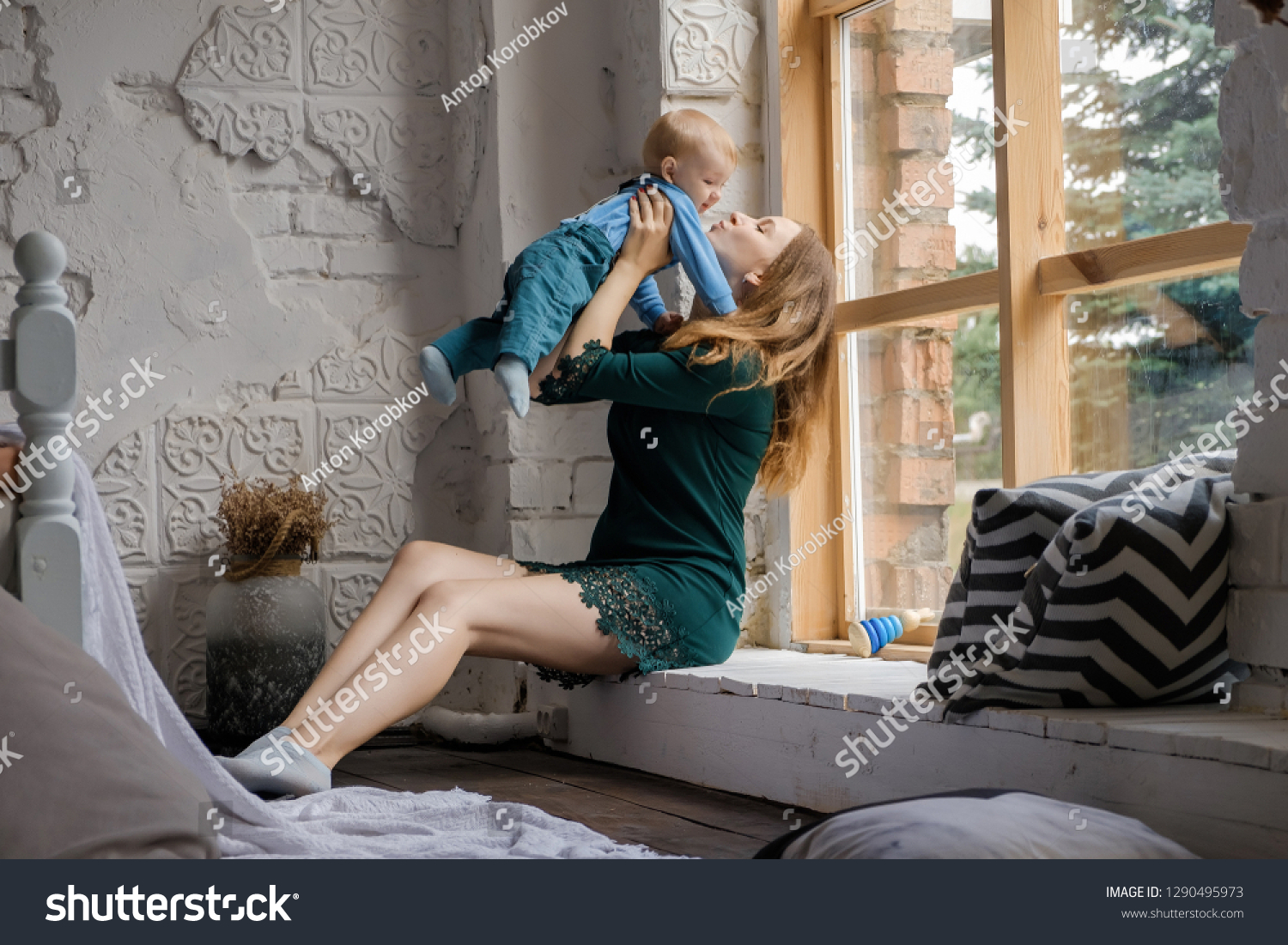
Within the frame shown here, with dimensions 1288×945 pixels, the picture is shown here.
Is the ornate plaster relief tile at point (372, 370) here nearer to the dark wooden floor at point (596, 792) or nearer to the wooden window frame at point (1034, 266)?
the dark wooden floor at point (596, 792)

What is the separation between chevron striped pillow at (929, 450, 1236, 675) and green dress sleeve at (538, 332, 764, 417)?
0.75 metres

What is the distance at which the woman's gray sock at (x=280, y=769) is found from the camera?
2234 millimetres

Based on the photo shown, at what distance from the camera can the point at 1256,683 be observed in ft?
5.54

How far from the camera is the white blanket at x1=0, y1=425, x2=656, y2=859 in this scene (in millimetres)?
1754

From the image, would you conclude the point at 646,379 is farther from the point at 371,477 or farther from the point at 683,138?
the point at 371,477

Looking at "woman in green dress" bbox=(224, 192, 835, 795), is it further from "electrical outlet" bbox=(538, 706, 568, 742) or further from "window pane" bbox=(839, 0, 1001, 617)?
"electrical outlet" bbox=(538, 706, 568, 742)

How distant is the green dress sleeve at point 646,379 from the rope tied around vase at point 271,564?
2.96 feet

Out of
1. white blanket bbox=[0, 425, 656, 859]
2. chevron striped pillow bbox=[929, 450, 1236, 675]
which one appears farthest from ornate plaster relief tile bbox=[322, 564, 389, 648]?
chevron striped pillow bbox=[929, 450, 1236, 675]

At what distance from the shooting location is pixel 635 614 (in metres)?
2.69

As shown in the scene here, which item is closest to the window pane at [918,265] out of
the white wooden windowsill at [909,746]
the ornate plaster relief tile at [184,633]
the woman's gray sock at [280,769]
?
the white wooden windowsill at [909,746]

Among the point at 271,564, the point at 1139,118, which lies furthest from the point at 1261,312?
the point at 271,564
